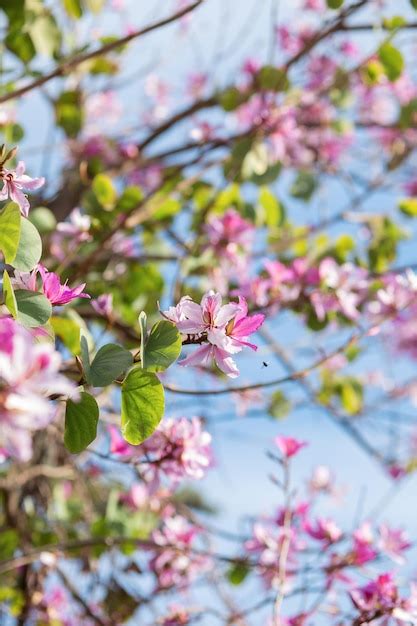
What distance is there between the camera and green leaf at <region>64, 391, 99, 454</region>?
614 mm

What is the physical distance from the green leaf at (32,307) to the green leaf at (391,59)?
4.00ft

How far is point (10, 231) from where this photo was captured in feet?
1.95

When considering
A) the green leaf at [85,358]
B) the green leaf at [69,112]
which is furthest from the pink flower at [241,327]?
the green leaf at [69,112]

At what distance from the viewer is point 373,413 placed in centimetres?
221

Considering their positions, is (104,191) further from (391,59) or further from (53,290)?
(53,290)

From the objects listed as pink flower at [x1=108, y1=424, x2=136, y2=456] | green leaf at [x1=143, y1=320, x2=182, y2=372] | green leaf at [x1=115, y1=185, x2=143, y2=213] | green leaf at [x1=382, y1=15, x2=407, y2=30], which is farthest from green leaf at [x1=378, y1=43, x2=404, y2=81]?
green leaf at [x1=143, y1=320, x2=182, y2=372]

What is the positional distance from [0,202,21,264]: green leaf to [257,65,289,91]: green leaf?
1118mm

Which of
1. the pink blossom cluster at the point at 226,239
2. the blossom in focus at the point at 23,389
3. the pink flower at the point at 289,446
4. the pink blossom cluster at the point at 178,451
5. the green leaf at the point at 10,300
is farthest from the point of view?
the pink blossom cluster at the point at 226,239

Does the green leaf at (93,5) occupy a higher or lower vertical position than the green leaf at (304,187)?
higher

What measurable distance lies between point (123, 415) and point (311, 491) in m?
1.67

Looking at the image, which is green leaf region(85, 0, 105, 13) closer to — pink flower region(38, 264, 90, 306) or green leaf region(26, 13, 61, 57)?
green leaf region(26, 13, 61, 57)

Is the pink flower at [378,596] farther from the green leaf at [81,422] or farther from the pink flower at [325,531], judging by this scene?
the green leaf at [81,422]

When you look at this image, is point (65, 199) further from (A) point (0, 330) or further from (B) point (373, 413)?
(A) point (0, 330)

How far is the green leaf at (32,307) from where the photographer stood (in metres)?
0.58
